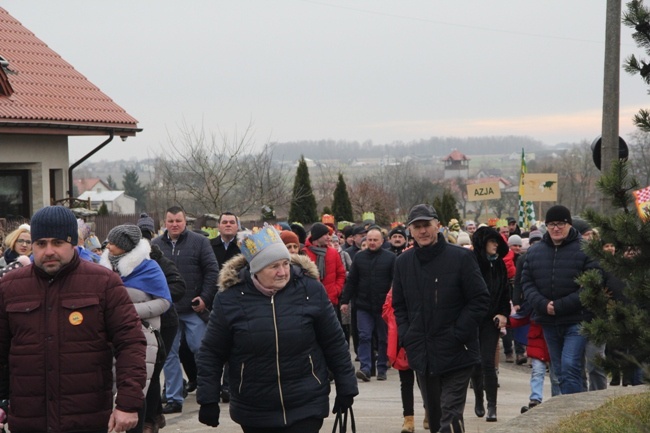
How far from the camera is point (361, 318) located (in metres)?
14.3

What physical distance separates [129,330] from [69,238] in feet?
1.91

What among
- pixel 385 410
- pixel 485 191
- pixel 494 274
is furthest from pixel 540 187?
pixel 494 274

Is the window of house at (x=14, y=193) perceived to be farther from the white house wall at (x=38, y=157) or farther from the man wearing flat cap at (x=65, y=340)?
the man wearing flat cap at (x=65, y=340)

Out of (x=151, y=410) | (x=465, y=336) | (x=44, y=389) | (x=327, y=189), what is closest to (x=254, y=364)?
(x=44, y=389)

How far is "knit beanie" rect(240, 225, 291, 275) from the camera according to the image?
245 inches

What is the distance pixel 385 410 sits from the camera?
11641 mm

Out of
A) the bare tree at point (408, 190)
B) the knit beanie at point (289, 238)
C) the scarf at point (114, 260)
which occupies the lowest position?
the bare tree at point (408, 190)

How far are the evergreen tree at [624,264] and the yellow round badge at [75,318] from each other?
3511 millimetres

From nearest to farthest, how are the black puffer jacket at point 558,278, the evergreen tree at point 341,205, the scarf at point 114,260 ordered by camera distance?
1. the scarf at point 114,260
2. the black puffer jacket at point 558,278
3. the evergreen tree at point 341,205

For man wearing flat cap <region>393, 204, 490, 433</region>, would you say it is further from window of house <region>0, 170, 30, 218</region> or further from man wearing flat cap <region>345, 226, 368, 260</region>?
window of house <region>0, 170, 30, 218</region>

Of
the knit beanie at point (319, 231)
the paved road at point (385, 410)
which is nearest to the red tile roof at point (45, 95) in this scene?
the knit beanie at point (319, 231)

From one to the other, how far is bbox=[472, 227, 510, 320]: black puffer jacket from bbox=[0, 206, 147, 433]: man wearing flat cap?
5.81 m

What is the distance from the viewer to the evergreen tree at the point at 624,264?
7.21 metres

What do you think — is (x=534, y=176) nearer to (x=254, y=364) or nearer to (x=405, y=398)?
(x=405, y=398)
